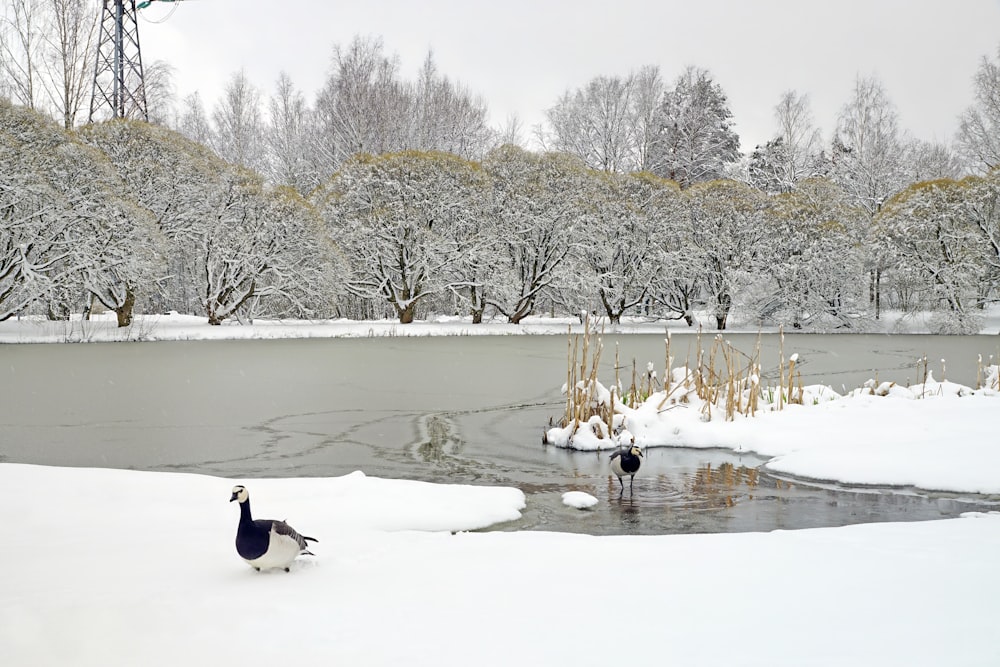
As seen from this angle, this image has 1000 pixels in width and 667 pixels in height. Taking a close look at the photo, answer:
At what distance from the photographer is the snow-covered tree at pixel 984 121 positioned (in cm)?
2830

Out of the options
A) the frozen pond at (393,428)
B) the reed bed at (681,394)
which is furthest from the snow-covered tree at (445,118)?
the reed bed at (681,394)

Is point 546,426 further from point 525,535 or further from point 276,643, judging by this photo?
point 276,643

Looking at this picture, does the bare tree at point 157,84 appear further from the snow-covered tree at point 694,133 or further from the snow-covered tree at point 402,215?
the snow-covered tree at point 694,133

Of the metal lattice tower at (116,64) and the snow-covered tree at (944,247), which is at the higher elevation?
the metal lattice tower at (116,64)

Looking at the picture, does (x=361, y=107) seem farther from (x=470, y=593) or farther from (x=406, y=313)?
(x=470, y=593)

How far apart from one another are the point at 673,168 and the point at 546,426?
33.5 m

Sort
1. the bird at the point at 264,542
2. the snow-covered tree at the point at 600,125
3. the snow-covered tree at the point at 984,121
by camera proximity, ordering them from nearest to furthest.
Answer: the bird at the point at 264,542, the snow-covered tree at the point at 984,121, the snow-covered tree at the point at 600,125

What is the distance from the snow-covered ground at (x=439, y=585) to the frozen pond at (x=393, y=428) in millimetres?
751

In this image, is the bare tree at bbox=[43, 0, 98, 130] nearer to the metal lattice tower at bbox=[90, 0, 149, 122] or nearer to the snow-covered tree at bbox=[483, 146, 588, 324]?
the metal lattice tower at bbox=[90, 0, 149, 122]

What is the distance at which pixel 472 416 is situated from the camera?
9.17 metres

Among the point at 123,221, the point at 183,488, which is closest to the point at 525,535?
the point at 183,488

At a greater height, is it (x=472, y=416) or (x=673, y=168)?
(x=673, y=168)

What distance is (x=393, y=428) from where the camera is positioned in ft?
27.3

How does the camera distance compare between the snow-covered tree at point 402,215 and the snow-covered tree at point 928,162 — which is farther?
the snow-covered tree at point 928,162
